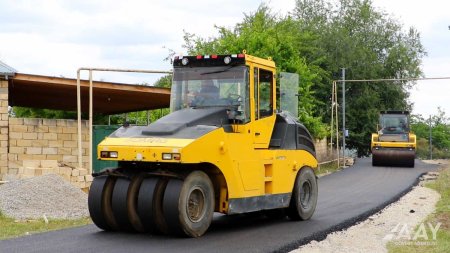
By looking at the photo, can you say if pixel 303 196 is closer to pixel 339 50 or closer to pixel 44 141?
pixel 44 141

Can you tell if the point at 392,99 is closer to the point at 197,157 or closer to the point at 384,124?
the point at 384,124

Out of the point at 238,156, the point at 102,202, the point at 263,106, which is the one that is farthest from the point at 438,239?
the point at 102,202

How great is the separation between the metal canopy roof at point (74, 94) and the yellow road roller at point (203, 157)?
24.6 ft

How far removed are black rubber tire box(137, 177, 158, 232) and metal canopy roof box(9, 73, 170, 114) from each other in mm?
8920

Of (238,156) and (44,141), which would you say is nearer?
(238,156)

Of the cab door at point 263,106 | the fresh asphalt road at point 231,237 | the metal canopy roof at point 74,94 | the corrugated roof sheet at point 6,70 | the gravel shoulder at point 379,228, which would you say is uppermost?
the corrugated roof sheet at point 6,70

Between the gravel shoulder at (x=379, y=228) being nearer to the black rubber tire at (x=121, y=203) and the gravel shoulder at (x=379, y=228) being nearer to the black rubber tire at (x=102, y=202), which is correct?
the black rubber tire at (x=121, y=203)

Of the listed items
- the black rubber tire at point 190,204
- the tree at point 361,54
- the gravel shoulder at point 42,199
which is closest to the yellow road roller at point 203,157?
the black rubber tire at point 190,204

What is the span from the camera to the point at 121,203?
33.0ft

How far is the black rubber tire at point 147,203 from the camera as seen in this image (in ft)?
32.1

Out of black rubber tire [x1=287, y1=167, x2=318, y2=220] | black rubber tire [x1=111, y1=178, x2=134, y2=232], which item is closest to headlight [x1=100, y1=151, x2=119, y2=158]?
black rubber tire [x1=111, y1=178, x2=134, y2=232]

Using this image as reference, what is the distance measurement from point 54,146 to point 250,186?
9.68 m

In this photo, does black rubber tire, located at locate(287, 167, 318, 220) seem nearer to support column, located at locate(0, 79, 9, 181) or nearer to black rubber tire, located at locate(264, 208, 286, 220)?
black rubber tire, located at locate(264, 208, 286, 220)

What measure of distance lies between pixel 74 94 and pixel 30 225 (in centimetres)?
938
